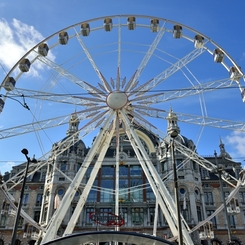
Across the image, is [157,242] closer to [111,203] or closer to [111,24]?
[111,24]

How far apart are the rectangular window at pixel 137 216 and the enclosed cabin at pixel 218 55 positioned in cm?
3060

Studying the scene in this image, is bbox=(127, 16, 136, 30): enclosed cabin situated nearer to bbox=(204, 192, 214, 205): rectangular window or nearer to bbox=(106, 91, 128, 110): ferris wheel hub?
bbox=(106, 91, 128, 110): ferris wheel hub

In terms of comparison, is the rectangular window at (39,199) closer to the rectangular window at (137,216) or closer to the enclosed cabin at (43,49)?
the rectangular window at (137,216)

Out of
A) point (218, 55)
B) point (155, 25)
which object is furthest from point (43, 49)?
point (218, 55)

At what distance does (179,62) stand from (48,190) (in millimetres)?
33615

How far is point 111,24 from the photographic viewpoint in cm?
2745

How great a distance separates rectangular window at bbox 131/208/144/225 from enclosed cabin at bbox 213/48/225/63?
100 feet

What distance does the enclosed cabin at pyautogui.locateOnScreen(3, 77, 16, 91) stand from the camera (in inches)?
933

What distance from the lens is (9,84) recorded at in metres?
23.8

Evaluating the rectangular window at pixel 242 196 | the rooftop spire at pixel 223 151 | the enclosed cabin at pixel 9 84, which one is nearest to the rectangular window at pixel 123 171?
the rectangular window at pixel 242 196

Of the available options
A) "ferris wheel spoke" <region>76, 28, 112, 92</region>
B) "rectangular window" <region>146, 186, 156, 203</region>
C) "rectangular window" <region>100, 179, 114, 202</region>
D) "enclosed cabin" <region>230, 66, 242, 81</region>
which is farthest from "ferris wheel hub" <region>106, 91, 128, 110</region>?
"rectangular window" <region>146, 186, 156, 203</region>

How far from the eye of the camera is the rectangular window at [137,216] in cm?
4700

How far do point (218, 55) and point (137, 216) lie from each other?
3146 centimetres

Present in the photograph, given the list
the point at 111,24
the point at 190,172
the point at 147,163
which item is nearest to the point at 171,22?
the point at 111,24
